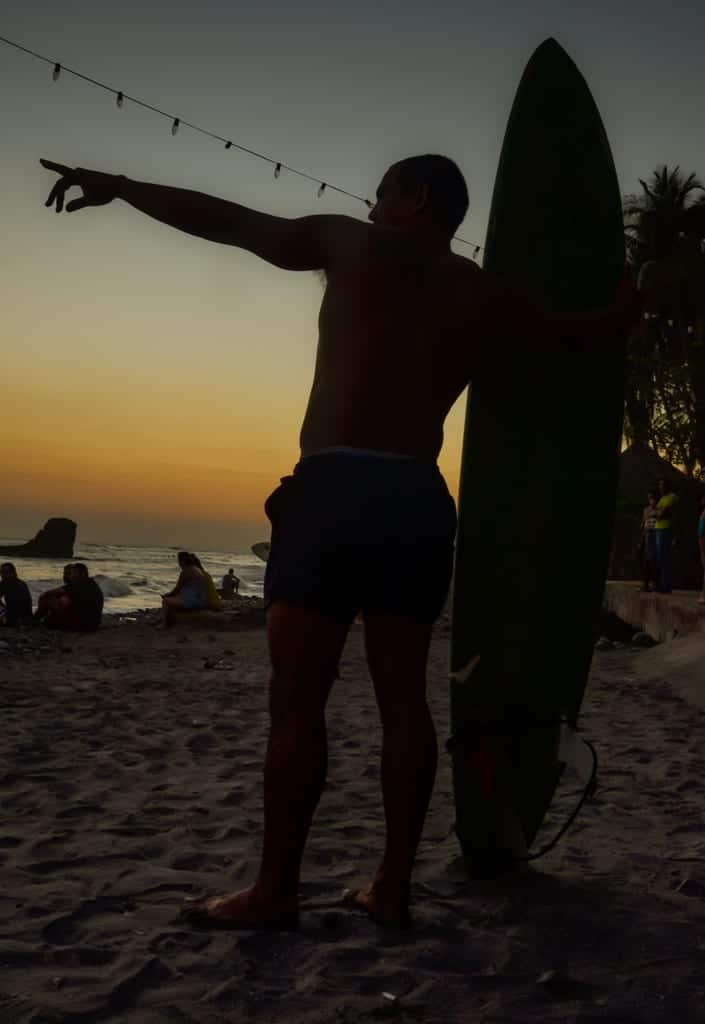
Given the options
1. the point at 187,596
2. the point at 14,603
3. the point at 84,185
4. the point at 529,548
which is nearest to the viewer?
the point at 84,185

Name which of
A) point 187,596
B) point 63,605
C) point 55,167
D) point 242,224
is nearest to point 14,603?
point 63,605

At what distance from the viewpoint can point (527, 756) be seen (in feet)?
8.89

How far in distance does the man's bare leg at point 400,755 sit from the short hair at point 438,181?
1010 millimetres

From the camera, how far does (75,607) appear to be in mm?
12609

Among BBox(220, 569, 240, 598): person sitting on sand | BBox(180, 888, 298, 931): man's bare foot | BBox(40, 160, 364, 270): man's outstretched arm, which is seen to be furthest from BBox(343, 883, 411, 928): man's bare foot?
BBox(220, 569, 240, 598): person sitting on sand

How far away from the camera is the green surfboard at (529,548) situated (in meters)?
2.68

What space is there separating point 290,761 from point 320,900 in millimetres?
490

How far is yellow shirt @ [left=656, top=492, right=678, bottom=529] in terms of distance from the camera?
12008mm

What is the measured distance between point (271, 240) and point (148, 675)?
6221 millimetres

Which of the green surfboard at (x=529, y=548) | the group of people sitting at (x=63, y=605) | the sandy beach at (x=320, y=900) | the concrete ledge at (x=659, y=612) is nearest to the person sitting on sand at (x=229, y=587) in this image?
the group of people sitting at (x=63, y=605)

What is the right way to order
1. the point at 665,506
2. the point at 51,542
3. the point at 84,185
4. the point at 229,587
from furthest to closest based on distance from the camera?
the point at 51,542 < the point at 229,587 < the point at 665,506 < the point at 84,185

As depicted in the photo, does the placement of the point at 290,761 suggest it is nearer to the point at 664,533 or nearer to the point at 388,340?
the point at 388,340

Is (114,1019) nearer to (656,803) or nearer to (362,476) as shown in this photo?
(362,476)

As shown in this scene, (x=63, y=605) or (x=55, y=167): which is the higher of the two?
(x=55, y=167)
